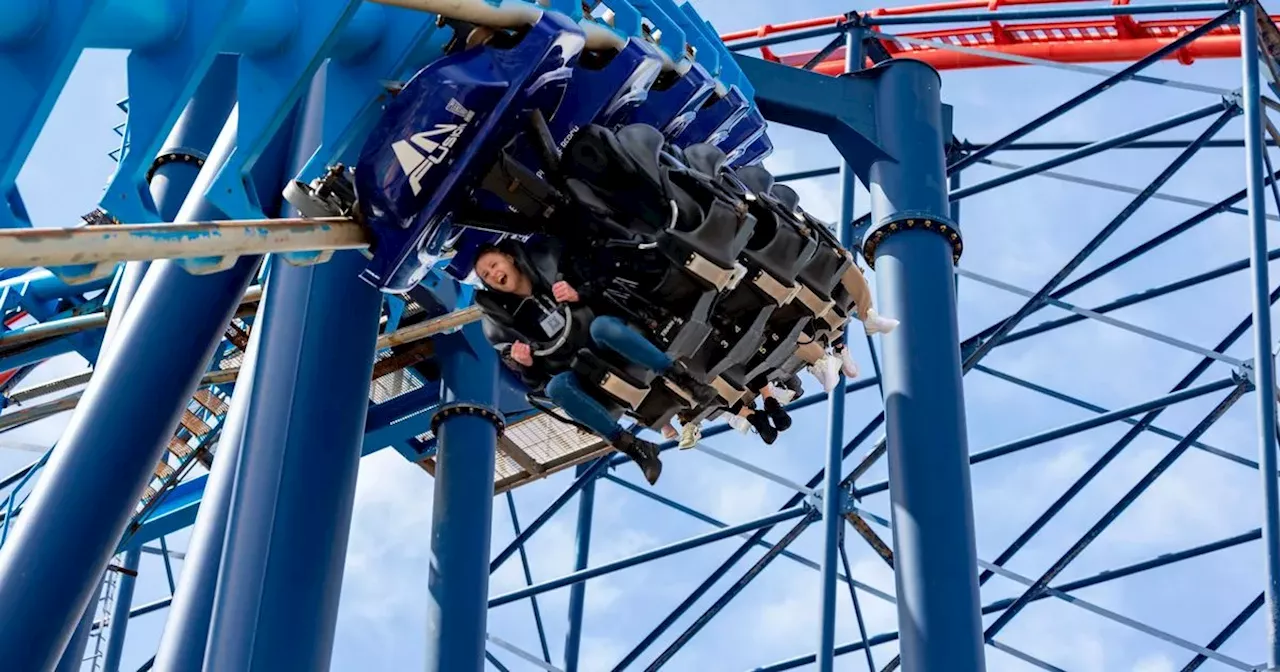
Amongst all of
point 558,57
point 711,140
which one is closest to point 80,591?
point 558,57

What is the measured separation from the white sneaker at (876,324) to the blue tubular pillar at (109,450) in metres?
2.36

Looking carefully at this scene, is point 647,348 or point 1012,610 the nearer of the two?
point 647,348

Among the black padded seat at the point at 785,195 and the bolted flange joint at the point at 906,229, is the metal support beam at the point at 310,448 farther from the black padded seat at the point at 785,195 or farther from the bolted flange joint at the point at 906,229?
the bolted flange joint at the point at 906,229

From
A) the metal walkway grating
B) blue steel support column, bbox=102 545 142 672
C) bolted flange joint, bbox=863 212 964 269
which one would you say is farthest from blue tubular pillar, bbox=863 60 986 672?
blue steel support column, bbox=102 545 142 672

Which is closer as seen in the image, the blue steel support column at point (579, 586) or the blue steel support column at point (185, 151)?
the blue steel support column at point (185, 151)

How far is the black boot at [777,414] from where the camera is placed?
645 centimetres

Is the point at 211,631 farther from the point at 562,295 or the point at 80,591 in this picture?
the point at 562,295

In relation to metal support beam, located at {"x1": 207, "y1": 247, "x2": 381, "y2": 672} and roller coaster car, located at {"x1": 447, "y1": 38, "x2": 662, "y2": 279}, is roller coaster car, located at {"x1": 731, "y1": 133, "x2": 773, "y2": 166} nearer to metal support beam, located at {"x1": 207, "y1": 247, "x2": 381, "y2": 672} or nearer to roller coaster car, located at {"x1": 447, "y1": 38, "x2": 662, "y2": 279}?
roller coaster car, located at {"x1": 447, "y1": 38, "x2": 662, "y2": 279}

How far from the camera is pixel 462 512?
904 cm

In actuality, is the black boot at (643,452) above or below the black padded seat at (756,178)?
below

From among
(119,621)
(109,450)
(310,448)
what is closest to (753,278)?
(310,448)

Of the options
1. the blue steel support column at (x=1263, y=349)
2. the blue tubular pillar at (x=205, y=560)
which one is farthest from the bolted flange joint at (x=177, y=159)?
the blue steel support column at (x=1263, y=349)

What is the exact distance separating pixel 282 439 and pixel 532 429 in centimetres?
503

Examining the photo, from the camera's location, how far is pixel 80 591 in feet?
18.0
